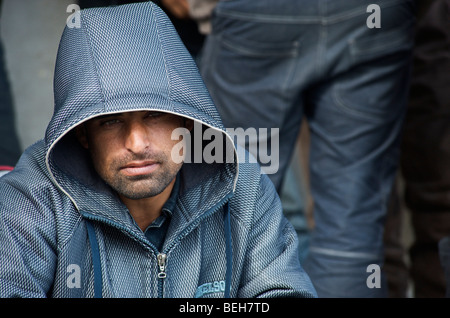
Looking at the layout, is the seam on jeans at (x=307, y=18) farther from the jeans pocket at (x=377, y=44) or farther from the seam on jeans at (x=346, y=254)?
the seam on jeans at (x=346, y=254)

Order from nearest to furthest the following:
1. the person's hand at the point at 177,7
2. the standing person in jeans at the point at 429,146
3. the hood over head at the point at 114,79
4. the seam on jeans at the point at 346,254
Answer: the hood over head at the point at 114,79, the seam on jeans at the point at 346,254, the person's hand at the point at 177,7, the standing person in jeans at the point at 429,146

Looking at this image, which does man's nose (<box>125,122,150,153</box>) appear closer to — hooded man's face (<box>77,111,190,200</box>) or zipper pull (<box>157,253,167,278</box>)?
hooded man's face (<box>77,111,190,200</box>)

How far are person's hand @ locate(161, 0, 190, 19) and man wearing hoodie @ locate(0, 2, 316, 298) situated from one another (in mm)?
984

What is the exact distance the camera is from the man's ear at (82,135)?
2064 millimetres

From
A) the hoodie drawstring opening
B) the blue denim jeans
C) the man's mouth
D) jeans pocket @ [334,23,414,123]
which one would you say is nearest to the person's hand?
the blue denim jeans

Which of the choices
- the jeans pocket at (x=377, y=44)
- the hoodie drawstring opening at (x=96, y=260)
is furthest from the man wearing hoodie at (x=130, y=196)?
the jeans pocket at (x=377, y=44)

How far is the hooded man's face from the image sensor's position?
6.35ft

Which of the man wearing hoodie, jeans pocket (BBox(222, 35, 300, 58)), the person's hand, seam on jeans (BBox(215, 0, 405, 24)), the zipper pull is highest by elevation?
the person's hand

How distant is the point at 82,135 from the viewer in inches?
81.8

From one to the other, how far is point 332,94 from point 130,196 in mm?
1153

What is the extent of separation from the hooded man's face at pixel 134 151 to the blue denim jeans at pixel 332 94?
0.86 meters

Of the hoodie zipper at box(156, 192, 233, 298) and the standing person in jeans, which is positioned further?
the standing person in jeans

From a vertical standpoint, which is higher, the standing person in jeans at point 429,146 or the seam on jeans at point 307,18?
the seam on jeans at point 307,18
